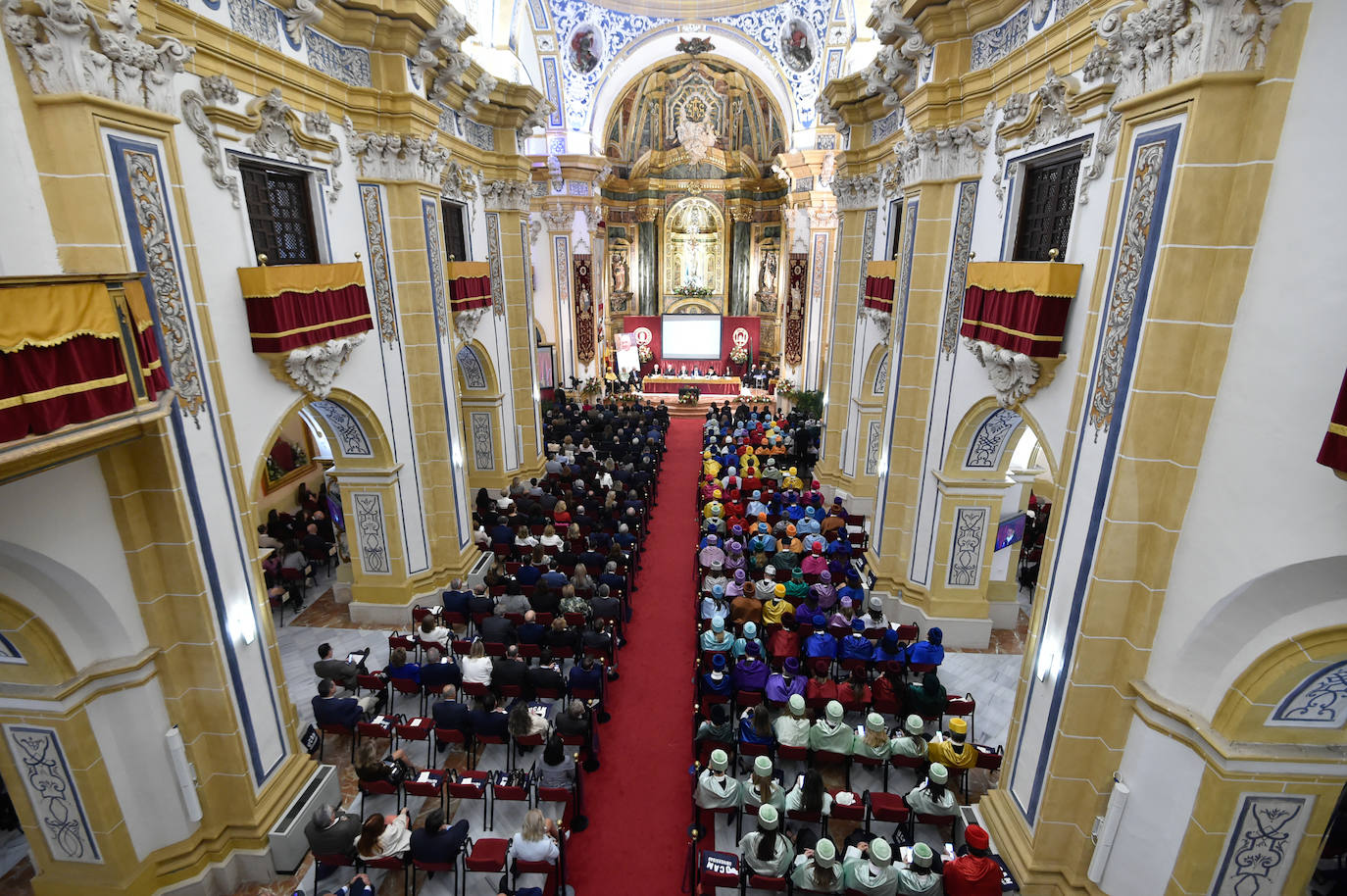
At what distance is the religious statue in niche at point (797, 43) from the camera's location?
18.9 m

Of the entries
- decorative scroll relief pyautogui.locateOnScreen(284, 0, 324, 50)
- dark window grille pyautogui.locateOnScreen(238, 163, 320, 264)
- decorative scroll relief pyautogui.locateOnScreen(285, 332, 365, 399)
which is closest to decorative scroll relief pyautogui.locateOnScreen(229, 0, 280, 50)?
decorative scroll relief pyautogui.locateOnScreen(284, 0, 324, 50)

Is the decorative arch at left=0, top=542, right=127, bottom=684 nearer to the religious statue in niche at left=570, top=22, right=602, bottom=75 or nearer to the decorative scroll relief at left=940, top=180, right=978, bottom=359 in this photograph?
the decorative scroll relief at left=940, top=180, right=978, bottom=359

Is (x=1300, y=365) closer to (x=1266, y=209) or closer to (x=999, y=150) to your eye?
(x=1266, y=209)

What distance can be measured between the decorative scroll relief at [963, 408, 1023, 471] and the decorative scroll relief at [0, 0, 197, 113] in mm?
9856

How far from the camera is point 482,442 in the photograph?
15.1m

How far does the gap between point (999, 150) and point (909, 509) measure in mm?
5419

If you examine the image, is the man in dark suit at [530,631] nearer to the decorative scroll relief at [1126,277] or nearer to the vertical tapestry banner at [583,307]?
the decorative scroll relief at [1126,277]

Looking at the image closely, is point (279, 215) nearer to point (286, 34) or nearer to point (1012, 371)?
point (286, 34)

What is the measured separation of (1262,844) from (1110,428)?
3.40 m

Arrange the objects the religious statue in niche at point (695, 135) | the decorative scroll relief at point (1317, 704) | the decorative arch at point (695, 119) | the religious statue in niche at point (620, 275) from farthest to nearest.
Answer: the religious statue in niche at point (620, 275) → the religious statue in niche at point (695, 135) → the decorative arch at point (695, 119) → the decorative scroll relief at point (1317, 704)

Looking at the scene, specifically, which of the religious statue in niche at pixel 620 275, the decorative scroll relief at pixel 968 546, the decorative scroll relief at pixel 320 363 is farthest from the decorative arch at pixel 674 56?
the decorative scroll relief at pixel 320 363

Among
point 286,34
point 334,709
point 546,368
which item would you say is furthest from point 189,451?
point 546,368

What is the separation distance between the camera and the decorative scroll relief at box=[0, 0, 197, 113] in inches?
179

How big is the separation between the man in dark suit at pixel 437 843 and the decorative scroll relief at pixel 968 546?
7724 millimetres
